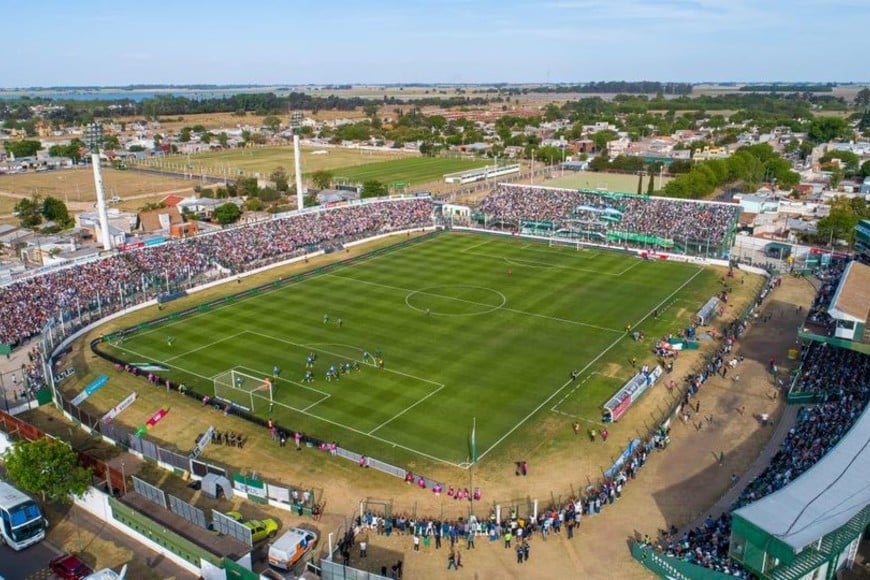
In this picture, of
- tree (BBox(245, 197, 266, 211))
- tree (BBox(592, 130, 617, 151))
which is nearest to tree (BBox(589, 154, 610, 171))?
tree (BBox(592, 130, 617, 151))

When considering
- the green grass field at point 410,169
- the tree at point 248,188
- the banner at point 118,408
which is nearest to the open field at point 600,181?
the green grass field at point 410,169

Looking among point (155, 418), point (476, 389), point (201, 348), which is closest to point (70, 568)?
point (155, 418)

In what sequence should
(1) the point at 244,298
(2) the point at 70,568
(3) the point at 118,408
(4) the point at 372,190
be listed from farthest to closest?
(4) the point at 372,190
(1) the point at 244,298
(3) the point at 118,408
(2) the point at 70,568

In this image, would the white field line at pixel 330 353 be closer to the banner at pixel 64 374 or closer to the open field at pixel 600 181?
the banner at pixel 64 374

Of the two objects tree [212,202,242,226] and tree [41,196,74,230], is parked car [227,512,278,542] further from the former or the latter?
tree [41,196,74,230]

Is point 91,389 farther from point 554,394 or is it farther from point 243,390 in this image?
point 554,394

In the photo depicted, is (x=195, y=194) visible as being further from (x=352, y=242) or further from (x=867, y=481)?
(x=867, y=481)
